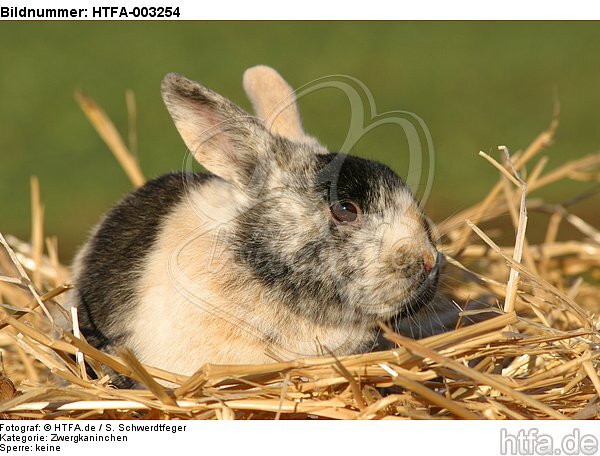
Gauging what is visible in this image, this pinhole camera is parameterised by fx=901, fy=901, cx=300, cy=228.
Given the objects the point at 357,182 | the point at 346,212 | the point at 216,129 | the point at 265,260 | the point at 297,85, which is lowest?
the point at 265,260

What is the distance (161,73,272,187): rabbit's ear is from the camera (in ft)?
11.9

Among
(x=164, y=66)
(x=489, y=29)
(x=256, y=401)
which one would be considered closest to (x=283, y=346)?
(x=256, y=401)

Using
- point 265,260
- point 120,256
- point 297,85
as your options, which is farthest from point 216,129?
point 297,85

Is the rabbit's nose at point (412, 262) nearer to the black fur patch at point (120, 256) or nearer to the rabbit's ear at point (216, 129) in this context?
the rabbit's ear at point (216, 129)

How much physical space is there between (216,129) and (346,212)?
2.11ft

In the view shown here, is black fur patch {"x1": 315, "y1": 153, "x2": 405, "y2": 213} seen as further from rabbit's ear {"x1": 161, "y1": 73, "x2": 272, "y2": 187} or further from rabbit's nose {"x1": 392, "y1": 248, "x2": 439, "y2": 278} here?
rabbit's ear {"x1": 161, "y1": 73, "x2": 272, "y2": 187}

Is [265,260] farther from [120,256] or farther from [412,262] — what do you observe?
[120,256]

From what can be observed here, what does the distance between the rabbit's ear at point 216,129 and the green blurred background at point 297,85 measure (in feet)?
16.6

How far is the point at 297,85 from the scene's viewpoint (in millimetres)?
10789

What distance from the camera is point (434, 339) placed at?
3.15m

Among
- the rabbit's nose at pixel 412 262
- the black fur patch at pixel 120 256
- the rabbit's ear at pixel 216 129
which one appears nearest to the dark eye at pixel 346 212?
the rabbit's nose at pixel 412 262

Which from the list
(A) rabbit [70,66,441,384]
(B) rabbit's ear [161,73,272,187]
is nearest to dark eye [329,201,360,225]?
(A) rabbit [70,66,441,384]

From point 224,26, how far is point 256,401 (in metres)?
12.6
